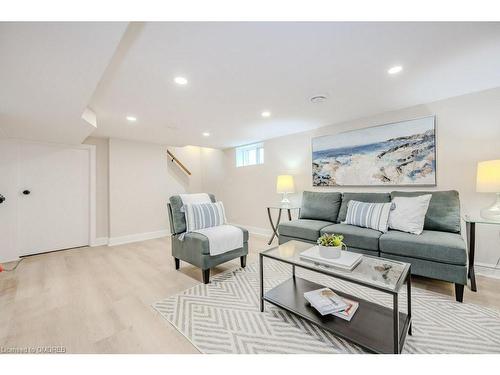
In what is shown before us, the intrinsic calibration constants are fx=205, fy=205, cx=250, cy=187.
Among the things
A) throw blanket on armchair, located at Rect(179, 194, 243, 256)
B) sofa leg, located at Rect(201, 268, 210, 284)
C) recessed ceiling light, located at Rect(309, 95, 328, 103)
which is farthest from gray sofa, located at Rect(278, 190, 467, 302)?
recessed ceiling light, located at Rect(309, 95, 328, 103)

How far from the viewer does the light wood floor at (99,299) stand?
1395mm

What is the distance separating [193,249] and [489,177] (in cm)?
305

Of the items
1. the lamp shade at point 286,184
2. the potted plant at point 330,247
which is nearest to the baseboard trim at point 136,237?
the lamp shade at point 286,184

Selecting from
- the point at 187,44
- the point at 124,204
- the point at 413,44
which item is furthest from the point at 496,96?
the point at 124,204

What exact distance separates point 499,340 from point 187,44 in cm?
285

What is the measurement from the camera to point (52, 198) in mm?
3504

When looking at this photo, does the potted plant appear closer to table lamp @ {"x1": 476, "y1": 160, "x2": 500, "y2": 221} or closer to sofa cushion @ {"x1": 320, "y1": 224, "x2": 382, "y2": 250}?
sofa cushion @ {"x1": 320, "y1": 224, "x2": 382, "y2": 250}

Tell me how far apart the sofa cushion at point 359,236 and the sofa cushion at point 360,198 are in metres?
0.38

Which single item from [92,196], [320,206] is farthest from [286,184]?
[92,196]

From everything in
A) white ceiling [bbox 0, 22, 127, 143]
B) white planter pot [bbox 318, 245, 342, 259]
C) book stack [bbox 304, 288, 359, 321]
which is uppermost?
white ceiling [bbox 0, 22, 127, 143]

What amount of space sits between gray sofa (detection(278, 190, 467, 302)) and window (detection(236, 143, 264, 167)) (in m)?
1.76

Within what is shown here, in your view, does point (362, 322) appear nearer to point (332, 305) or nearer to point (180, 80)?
point (332, 305)

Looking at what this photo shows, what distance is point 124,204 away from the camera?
4145mm

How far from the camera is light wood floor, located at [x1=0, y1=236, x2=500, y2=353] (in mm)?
1395
